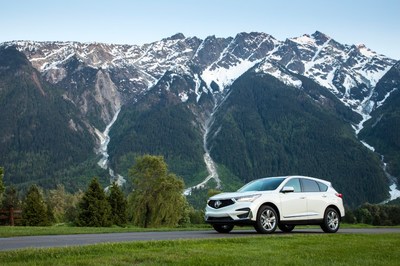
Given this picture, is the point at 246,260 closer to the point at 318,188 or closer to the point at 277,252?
the point at 277,252

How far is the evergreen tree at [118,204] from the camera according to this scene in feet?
216

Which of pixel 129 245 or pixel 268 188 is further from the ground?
pixel 268 188

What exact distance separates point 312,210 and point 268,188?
2250mm

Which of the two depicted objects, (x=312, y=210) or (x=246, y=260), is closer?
(x=246, y=260)

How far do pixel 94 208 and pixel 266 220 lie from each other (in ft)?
136

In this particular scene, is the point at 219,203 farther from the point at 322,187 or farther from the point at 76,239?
the point at 76,239

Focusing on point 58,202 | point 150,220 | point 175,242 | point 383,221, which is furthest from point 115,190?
point 383,221

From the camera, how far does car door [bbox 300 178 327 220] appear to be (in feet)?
74.3

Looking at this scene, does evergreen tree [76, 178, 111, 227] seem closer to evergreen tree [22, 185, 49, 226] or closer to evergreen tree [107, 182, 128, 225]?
evergreen tree [107, 182, 128, 225]

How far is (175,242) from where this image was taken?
16.7m

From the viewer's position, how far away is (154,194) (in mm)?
67500

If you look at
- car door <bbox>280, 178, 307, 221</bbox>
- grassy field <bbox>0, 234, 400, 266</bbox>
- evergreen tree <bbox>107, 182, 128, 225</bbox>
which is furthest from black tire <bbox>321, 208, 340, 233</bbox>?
evergreen tree <bbox>107, 182, 128, 225</bbox>

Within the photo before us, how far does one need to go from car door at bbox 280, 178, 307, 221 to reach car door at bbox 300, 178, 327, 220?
0.28 m

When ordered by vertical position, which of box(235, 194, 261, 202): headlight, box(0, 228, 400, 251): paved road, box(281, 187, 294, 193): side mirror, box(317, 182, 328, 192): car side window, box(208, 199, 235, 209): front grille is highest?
box(317, 182, 328, 192): car side window
